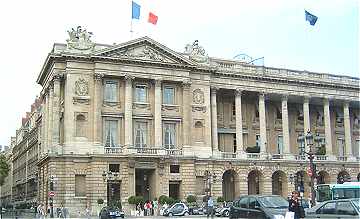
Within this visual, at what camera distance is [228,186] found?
72.1m

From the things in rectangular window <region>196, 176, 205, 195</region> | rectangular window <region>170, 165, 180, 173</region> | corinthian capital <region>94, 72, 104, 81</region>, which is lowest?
rectangular window <region>196, 176, 205, 195</region>

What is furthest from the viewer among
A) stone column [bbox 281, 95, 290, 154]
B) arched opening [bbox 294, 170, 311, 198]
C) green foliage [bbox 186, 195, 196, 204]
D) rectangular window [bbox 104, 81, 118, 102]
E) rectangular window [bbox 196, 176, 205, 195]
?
stone column [bbox 281, 95, 290, 154]

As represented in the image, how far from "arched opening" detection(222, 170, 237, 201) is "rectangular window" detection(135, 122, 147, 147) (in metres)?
12.3

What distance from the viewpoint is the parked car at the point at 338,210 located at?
23237 mm

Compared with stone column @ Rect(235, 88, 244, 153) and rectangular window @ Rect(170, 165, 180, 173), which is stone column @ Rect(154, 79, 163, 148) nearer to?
rectangular window @ Rect(170, 165, 180, 173)

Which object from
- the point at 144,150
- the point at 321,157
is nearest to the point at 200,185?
the point at 144,150

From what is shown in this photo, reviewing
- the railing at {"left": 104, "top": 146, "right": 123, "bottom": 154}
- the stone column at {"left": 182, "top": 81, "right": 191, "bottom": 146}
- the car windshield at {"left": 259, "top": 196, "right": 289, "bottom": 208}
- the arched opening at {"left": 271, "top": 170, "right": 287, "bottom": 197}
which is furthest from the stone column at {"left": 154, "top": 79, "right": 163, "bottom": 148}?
the car windshield at {"left": 259, "top": 196, "right": 289, "bottom": 208}

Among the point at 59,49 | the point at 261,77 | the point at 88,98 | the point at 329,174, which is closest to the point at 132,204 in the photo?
the point at 88,98

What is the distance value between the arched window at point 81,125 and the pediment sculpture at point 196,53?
1539cm

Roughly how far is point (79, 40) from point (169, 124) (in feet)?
46.2

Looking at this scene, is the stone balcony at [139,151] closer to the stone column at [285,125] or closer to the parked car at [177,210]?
the parked car at [177,210]

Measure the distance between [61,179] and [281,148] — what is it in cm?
3111

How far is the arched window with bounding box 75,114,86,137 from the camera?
2448 inches

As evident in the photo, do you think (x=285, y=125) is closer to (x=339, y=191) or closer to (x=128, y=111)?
(x=128, y=111)
